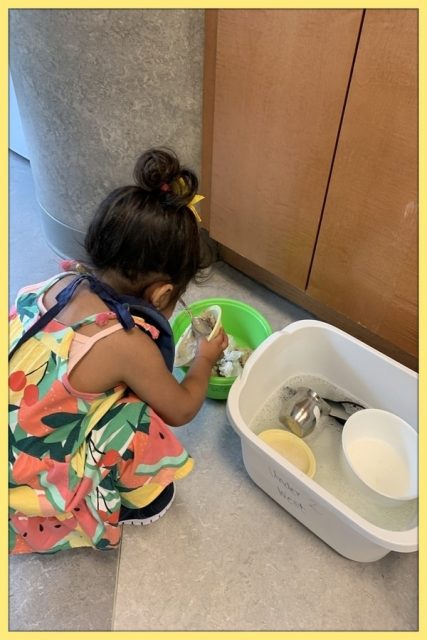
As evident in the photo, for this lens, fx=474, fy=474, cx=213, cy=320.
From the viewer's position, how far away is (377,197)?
0.90 metres

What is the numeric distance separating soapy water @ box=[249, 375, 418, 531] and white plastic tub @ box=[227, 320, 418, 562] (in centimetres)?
1

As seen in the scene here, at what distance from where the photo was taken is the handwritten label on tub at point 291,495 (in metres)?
0.81

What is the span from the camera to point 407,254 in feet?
3.01

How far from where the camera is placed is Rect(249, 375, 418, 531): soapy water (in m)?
0.87

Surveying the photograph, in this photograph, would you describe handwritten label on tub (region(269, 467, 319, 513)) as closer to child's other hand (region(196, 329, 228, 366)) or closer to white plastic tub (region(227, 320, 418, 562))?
white plastic tub (region(227, 320, 418, 562))

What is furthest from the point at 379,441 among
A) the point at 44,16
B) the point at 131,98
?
the point at 44,16

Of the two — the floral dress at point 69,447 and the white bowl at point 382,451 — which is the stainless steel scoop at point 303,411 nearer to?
the white bowl at point 382,451

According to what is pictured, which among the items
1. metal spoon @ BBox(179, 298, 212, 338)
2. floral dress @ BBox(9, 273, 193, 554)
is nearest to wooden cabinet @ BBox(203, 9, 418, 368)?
metal spoon @ BBox(179, 298, 212, 338)

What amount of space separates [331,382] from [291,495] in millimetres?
341

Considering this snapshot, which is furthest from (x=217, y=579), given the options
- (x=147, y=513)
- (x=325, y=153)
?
(x=325, y=153)

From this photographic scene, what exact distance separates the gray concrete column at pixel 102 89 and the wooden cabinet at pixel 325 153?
7 cm

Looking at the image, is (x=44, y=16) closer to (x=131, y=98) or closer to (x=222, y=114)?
(x=131, y=98)

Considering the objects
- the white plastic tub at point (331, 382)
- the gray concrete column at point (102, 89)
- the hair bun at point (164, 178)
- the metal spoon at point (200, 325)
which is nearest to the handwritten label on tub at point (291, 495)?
the white plastic tub at point (331, 382)

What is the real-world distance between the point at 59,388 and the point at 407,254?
682 mm
